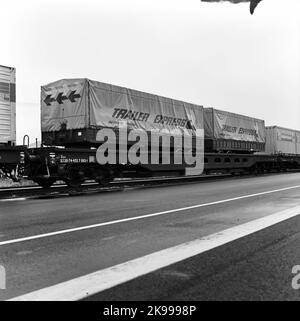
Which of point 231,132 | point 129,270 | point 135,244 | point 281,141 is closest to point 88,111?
point 135,244

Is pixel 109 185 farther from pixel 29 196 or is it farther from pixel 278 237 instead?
pixel 278 237

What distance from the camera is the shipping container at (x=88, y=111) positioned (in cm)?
1769

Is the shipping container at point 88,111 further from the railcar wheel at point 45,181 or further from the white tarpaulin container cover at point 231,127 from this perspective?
the white tarpaulin container cover at point 231,127

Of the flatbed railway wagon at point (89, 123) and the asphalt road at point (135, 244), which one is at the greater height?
the flatbed railway wagon at point (89, 123)

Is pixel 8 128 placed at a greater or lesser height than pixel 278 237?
greater

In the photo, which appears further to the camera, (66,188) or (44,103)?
(44,103)

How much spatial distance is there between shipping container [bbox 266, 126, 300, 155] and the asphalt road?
2378cm

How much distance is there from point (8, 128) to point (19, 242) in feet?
26.9

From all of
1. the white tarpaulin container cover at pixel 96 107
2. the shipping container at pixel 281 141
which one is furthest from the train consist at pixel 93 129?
the shipping container at pixel 281 141

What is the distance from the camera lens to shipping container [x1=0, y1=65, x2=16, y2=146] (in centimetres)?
1379

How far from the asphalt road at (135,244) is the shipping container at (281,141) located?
78.0 feet

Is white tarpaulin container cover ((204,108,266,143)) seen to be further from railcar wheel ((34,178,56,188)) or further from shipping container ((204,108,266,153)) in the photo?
railcar wheel ((34,178,56,188))
